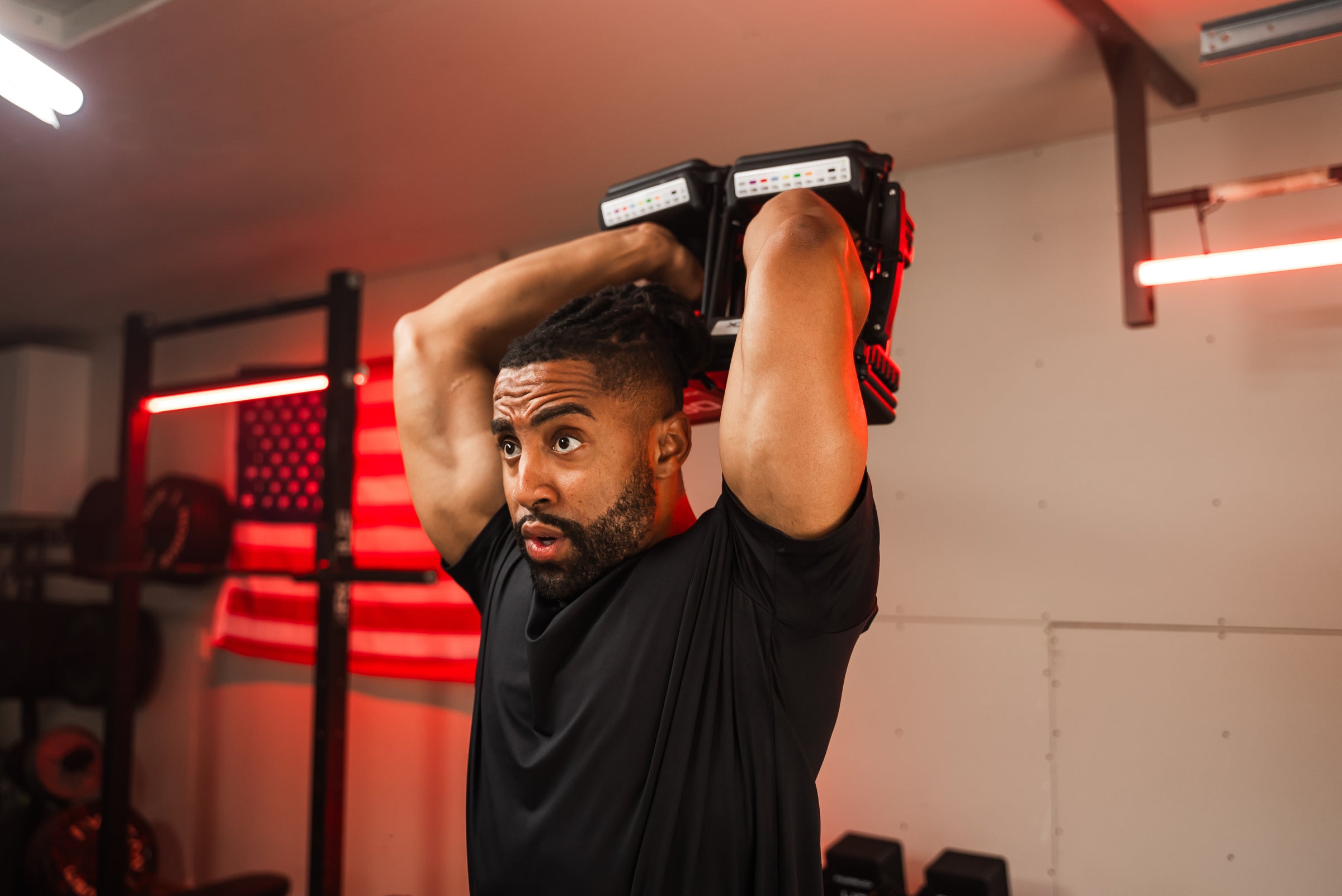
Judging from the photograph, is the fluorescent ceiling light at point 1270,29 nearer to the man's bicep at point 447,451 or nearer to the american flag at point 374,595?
the man's bicep at point 447,451

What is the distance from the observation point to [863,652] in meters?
3.22

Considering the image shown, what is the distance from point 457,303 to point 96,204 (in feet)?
8.91

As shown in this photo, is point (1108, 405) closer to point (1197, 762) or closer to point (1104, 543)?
point (1104, 543)

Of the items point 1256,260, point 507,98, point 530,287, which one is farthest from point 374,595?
point 1256,260

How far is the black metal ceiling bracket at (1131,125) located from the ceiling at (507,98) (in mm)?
52

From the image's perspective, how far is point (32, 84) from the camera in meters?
1.42

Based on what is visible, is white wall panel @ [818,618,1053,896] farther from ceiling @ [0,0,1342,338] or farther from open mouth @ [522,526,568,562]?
open mouth @ [522,526,568,562]

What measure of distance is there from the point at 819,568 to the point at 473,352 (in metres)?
0.73

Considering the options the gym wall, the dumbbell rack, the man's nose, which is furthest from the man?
the gym wall

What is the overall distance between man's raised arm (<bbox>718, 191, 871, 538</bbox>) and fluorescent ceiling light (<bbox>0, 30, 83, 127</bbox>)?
1049 millimetres

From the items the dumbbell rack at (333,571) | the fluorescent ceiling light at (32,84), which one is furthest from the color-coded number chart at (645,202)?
the dumbbell rack at (333,571)

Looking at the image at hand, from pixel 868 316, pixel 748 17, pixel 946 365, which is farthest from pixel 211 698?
pixel 868 316

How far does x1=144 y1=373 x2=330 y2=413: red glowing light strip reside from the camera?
3.36 m

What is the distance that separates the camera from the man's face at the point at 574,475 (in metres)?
1.26
